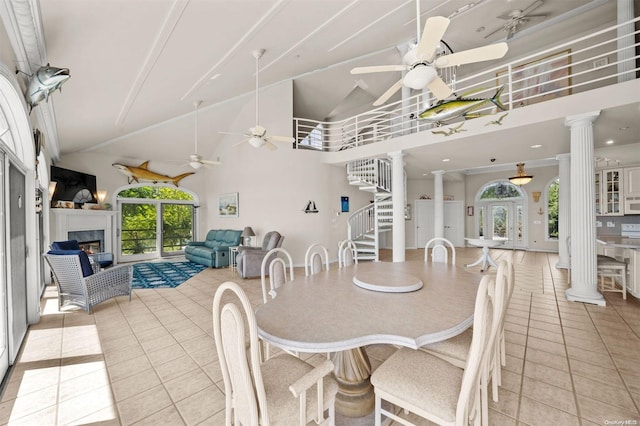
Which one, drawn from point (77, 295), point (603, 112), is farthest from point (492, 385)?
point (77, 295)

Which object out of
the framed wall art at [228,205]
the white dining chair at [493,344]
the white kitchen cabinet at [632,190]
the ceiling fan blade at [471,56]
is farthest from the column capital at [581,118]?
the framed wall art at [228,205]

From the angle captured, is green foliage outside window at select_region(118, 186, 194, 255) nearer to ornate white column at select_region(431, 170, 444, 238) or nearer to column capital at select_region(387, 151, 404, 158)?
column capital at select_region(387, 151, 404, 158)

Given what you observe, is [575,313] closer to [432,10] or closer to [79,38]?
[432,10]

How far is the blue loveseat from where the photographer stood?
6.92 m

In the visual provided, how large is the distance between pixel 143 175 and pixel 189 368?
737 centimetres

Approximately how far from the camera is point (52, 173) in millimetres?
6062

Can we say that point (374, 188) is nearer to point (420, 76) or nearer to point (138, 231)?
point (420, 76)

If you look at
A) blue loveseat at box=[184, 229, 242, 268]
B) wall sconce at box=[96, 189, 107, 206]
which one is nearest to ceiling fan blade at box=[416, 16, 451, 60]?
blue loveseat at box=[184, 229, 242, 268]

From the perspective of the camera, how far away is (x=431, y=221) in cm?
1052

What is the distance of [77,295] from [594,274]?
748cm

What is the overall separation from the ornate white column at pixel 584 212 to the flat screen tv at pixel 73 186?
995cm

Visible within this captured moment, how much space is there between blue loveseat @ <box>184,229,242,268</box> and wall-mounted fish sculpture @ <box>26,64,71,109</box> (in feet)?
16.2

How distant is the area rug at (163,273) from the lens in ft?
17.7

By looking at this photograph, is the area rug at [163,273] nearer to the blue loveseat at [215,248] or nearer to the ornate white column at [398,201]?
the blue loveseat at [215,248]
